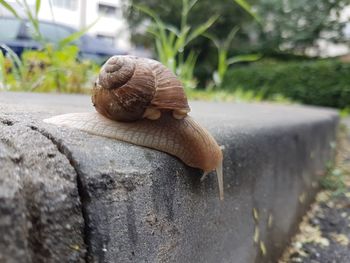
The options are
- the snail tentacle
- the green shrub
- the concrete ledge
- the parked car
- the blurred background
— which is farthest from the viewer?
the green shrub

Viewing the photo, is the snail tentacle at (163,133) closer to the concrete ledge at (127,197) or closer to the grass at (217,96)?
the concrete ledge at (127,197)

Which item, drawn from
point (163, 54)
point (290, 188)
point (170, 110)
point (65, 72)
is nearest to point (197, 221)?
point (170, 110)

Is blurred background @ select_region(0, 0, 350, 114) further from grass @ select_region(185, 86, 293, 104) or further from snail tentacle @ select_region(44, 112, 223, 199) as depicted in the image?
snail tentacle @ select_region(44, 112, 223, 199)

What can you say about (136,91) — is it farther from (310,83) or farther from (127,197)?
(310,83)

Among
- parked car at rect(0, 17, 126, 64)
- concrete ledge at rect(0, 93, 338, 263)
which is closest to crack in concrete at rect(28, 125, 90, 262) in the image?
concrete ledge at rect(0, 93, 338, 263)

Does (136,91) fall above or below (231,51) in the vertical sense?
above

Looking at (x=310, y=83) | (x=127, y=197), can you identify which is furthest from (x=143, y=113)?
(x=310, y=83)
